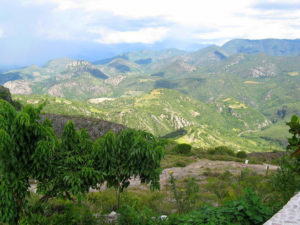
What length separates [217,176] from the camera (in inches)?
980

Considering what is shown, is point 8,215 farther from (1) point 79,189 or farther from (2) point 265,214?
(2) point 265,214

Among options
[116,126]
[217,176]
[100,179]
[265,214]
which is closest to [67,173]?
[100,179]

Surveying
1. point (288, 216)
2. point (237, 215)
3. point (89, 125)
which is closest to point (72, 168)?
point (237, 215)

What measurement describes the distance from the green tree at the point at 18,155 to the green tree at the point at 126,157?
1.86 metres

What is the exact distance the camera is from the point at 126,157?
8.02m

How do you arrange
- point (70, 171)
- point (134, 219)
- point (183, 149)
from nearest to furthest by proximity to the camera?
point (70, 171)
point (134, 219)
point (183, 149)

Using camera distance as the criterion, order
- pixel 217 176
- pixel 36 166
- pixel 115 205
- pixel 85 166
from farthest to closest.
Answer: pixel 217 176, pixel 115 205, pixel 85 166, pixel 36 166

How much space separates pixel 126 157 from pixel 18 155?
364cm

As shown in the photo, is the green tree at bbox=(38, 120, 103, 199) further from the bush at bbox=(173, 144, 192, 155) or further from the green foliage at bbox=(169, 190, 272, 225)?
the bush at bbox=(173, 144, 192, 155)

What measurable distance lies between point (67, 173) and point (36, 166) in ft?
3.32

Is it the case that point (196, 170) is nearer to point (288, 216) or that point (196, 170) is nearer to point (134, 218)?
point (134, 218)

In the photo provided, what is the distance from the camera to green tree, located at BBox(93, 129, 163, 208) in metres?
7.64

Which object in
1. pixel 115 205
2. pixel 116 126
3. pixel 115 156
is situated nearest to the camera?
pixel 115 156

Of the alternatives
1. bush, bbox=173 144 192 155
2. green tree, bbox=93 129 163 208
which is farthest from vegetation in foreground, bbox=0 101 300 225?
bush, bbox=173 144 192 155
